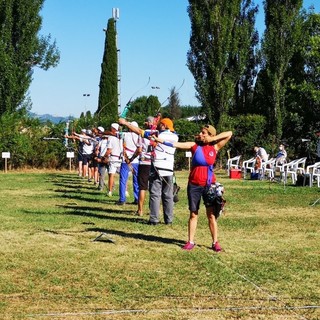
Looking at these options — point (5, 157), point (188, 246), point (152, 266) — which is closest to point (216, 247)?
point (188, 246)

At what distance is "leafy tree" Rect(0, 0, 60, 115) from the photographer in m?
31.5

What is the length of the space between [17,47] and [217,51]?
1002 cm

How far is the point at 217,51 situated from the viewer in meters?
32.8

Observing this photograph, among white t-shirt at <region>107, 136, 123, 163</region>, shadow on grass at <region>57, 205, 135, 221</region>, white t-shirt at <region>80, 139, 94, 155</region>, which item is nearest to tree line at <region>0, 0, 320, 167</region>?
white t-shirt at <region>80, 139, 94, 155</region>

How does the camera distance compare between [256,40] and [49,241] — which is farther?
[256,40]

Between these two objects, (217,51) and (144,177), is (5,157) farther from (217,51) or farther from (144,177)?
(144,177)

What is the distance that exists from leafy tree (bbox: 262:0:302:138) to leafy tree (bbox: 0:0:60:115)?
11.7 meters

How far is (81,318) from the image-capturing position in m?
5.37

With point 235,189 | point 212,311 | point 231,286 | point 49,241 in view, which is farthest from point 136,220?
point 235,189

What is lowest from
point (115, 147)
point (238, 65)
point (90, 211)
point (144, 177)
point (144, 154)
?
point (90, 211)

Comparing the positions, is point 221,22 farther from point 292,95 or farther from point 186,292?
point 186,292

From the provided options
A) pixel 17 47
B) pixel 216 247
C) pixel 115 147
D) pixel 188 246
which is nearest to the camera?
pixel 216 247

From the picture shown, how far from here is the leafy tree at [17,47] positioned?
31.5m

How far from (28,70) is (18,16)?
2.68 meters
